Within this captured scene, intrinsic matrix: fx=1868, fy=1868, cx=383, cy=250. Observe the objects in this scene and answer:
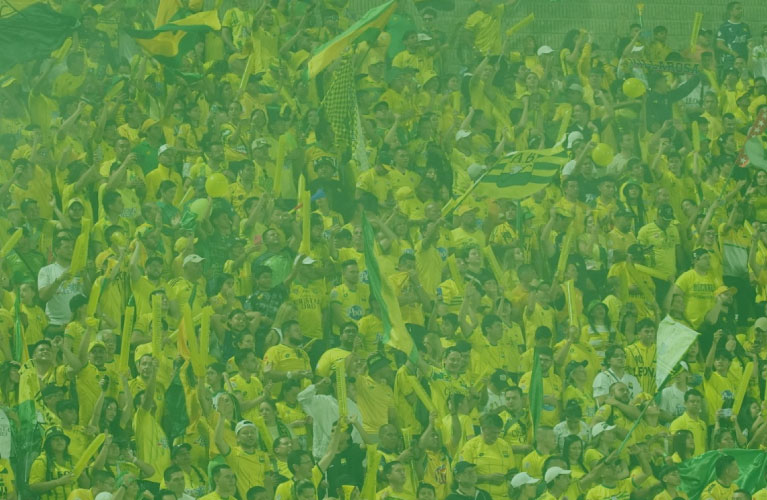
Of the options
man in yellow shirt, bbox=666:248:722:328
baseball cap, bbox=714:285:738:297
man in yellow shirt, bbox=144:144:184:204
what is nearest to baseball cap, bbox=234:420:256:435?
man in yellow shirt, bbox=144:144:184:204

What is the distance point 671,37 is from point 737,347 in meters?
3.69

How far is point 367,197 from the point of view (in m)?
13.0

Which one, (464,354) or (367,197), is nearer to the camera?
(464,354)

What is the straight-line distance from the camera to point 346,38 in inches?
515

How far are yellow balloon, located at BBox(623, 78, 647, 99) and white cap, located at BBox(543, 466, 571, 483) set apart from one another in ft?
14.0

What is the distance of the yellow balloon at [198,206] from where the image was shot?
12445 mm

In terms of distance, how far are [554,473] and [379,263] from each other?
6.32ft

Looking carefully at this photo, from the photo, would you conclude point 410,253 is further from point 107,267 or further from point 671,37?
point 671,37

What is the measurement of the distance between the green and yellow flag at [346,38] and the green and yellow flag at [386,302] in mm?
1382

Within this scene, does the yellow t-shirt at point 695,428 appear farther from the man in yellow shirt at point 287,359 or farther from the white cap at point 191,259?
the white cap at point 191,259

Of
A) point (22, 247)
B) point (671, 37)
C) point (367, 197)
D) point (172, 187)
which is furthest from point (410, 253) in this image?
point (671, 37)

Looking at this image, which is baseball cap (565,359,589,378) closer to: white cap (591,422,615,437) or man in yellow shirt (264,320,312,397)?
white cap (591,422,615,437)

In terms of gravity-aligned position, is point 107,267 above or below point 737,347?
above

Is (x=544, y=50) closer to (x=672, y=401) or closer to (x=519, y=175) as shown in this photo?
(x=519, y=175)
